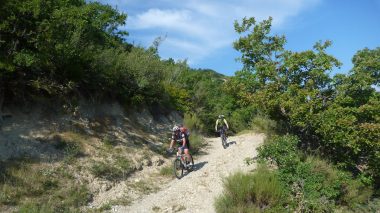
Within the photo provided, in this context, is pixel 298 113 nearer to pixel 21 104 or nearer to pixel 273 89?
Result: pixel 273 89

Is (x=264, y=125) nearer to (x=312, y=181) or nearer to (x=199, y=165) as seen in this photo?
(x=199, y=165)

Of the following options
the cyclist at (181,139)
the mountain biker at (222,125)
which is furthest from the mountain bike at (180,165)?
the mountain biker at (222,125)

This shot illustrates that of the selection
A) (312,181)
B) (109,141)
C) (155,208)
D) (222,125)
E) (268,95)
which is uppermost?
(268,95)

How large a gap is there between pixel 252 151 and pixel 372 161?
5062 millimetres

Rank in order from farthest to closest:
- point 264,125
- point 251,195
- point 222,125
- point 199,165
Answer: point 264,125 < point 222,125 < point 199,165 < point 251,195

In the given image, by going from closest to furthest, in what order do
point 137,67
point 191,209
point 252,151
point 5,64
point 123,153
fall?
1. point 191,209
2. point 5,64
3. point 123,153
4. point 252,151
5. point 137,67

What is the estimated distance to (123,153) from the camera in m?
14.8

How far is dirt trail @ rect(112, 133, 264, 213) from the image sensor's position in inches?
433

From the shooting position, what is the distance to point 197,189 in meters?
12.4

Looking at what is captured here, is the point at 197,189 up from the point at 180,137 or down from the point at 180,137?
down

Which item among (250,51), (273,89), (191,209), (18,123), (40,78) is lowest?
(191,209)

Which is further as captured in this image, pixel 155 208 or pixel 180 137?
pixel 180 137

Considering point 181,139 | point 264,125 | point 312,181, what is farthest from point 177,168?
point 264,125

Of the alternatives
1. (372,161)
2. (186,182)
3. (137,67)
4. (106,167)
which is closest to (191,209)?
(186,182)
